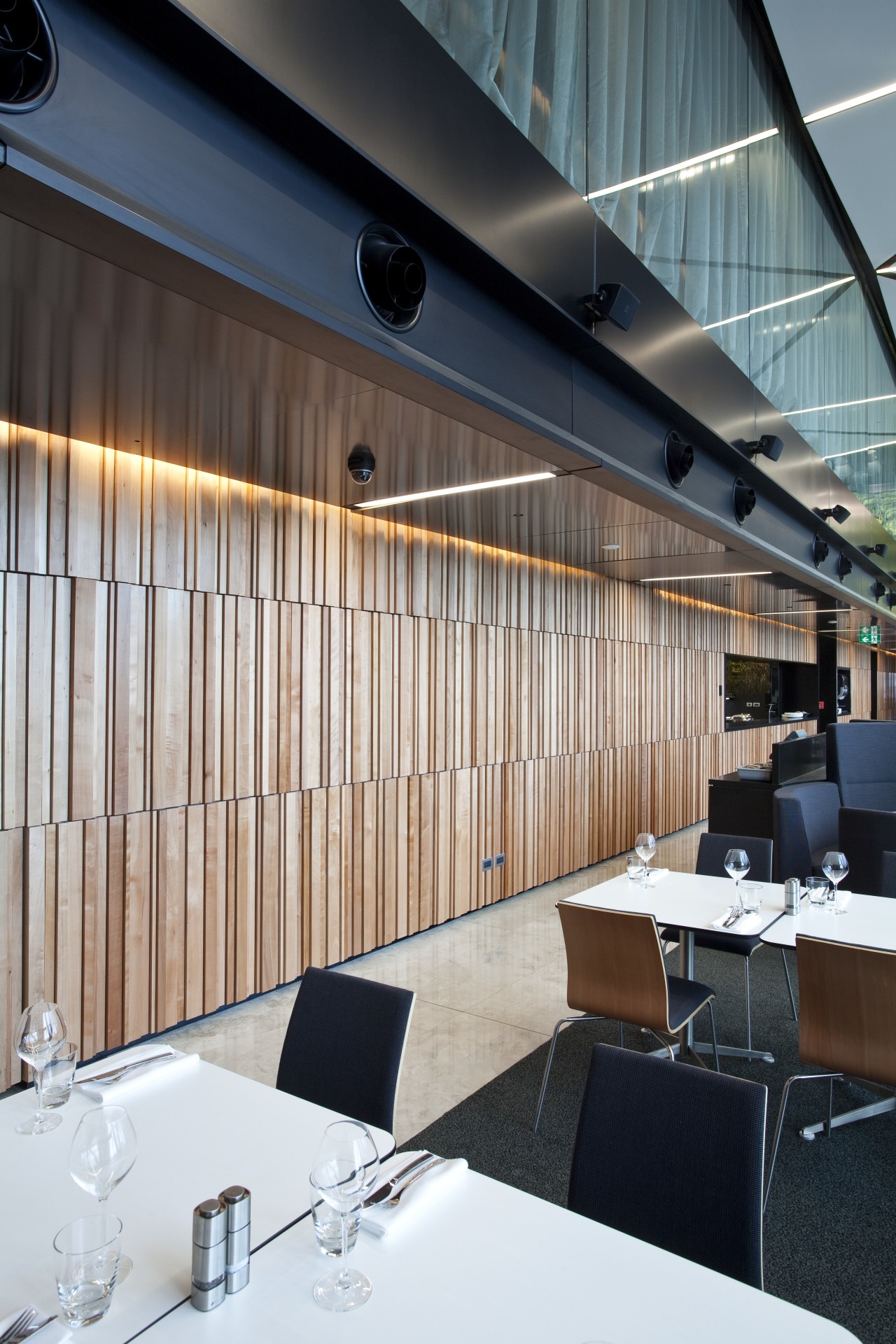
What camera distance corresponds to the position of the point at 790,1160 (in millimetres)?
2885

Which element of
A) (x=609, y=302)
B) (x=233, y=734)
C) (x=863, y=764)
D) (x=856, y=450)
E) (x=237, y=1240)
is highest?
(x=856, y=450)

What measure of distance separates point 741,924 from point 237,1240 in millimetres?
2522

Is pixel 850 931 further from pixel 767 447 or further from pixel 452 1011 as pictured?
pixel 767 447

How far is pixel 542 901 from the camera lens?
6.52 meters

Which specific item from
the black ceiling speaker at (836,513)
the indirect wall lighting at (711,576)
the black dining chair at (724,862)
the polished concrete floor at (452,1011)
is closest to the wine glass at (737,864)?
the black dining chair at (724,862)

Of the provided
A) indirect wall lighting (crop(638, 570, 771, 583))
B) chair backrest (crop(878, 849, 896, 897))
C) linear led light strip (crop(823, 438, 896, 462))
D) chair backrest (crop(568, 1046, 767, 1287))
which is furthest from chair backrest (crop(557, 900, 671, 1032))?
linear led light strip (crop(823, 438, 896, 462))

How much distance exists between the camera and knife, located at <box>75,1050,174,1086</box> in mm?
1931

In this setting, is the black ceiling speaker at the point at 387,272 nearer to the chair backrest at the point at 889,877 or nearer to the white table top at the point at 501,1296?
the white table top at the point at 501,1296

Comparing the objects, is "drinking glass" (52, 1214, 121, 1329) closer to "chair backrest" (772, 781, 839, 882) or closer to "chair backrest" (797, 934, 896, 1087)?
"chair backrest" (797, 934, 896, 1087)

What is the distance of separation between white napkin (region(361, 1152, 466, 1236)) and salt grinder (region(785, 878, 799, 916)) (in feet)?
7.80

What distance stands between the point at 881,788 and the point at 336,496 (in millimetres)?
5186

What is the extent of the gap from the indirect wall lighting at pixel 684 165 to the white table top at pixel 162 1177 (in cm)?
353

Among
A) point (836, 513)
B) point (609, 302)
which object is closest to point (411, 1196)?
point (609, 302)

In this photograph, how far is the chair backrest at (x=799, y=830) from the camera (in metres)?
5.51
